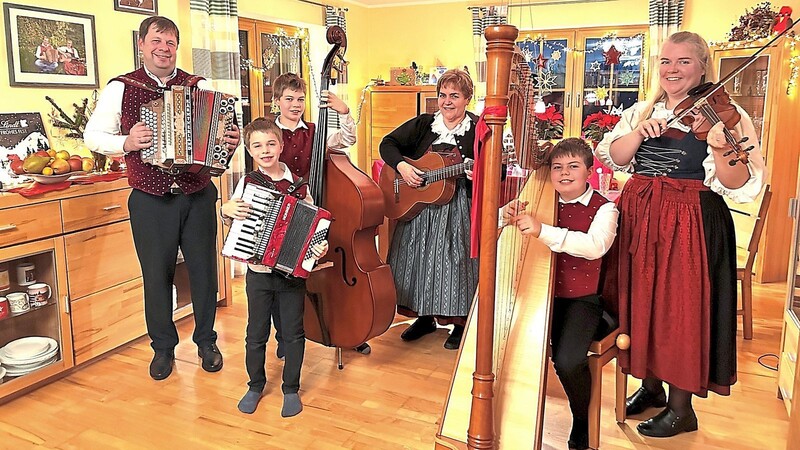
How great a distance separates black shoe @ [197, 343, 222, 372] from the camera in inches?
122

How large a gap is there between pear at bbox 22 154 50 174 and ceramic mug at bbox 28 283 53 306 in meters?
0.53

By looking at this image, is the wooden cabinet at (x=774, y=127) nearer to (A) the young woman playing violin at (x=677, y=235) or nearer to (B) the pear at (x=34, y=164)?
(A) the young woman playing violin at (x=677, y=235)

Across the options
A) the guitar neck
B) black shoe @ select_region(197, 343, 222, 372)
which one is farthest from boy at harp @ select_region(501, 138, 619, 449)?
black shoe @ select_region(197, 343, 222, 372)

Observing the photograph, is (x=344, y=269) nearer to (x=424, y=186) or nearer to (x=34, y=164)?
(x=424, y=186)

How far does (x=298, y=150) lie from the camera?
2906 mm

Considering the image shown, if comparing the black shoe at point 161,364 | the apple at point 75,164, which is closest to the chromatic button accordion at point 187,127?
the apple at point 75,164

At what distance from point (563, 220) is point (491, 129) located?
1102 millimetres

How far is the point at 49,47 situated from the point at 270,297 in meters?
1.92

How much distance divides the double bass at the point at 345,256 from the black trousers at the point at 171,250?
1.77 ft

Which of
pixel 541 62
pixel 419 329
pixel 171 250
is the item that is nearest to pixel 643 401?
pixel 419 329

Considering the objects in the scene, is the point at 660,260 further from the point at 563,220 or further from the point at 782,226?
the point at 782,226

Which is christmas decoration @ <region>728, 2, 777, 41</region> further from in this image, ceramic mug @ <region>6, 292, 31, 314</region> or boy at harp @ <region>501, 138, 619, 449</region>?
ceramic mug @ <region>6, 292, 31, 314</region>

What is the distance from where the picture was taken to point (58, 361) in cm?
299

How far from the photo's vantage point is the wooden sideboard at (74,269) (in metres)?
2.80
